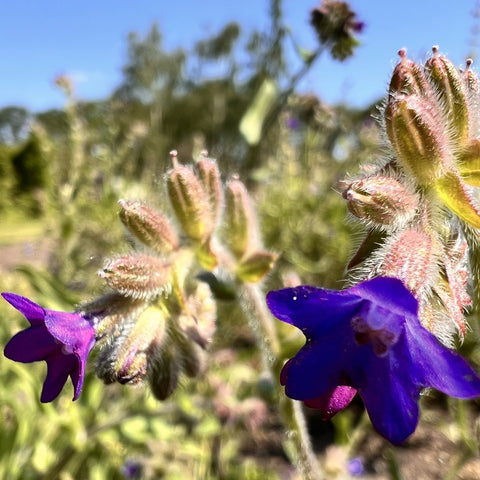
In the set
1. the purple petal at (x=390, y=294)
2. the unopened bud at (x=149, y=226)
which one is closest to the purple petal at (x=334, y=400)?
the purple petal at (x=390, y=294)

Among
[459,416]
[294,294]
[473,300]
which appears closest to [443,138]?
[473,300]

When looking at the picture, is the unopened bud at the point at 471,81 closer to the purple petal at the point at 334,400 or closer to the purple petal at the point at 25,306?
the purple petal at the point at 334,400

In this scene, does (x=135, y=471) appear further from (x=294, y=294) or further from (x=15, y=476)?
(x=294, y=294)

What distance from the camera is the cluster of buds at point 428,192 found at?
0.68 meters

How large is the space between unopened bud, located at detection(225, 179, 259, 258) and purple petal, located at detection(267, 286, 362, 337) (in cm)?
52

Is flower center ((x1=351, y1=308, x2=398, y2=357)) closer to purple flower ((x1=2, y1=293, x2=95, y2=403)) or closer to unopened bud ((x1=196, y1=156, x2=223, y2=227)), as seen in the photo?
purple flower ((x1=2, y1=293, x2=95, y2=403))

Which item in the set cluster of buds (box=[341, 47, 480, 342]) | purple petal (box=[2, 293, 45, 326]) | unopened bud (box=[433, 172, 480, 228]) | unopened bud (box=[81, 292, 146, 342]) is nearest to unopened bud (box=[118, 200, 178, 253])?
unopened bud (box=[81, 292, 146, 342])

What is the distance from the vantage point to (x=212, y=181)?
3.61 ft

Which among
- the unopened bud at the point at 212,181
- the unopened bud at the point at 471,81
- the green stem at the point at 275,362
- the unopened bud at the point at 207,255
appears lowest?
the green stem at the point at 275,362

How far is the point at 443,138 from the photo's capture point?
2.42 ft

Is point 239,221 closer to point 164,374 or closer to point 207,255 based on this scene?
point 207,255

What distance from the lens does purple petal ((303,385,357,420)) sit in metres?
0.63

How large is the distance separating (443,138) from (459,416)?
114cm

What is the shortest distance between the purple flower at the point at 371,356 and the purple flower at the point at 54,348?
15.1 inches
